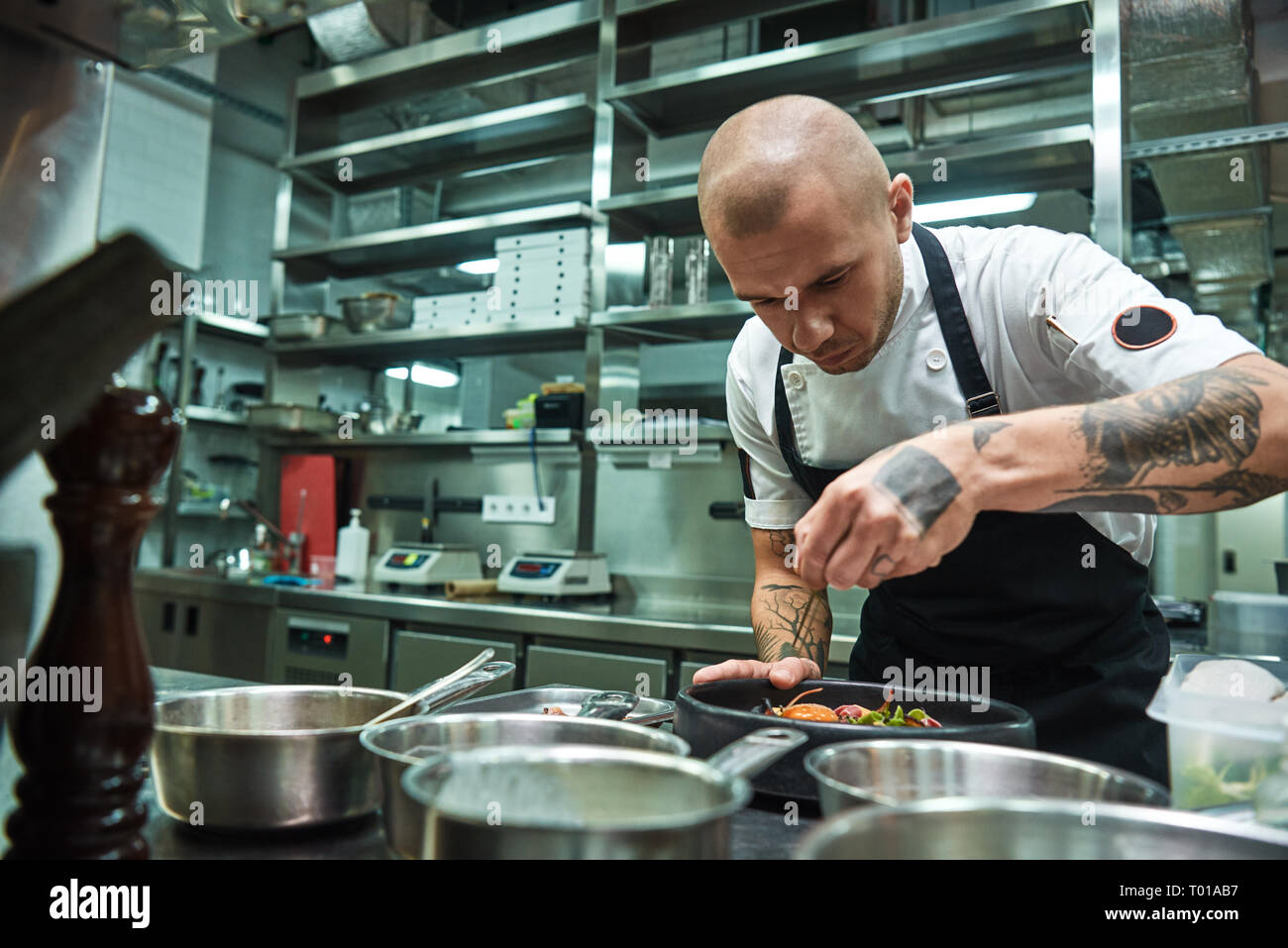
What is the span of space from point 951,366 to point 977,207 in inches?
68.9

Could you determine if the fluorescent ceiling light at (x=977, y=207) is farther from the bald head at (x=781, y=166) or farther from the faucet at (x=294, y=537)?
the faucet at (x=294, y=537)

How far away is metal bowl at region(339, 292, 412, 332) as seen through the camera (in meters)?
4.14

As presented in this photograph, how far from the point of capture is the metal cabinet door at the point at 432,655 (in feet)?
10.2

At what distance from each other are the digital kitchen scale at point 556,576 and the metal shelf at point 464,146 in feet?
6.00

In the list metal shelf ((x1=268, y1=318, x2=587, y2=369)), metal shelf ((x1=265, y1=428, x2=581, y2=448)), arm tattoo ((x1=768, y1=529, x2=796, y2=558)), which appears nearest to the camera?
arm tattoo ((x1=768, y1=529, x2=796, y2=558))

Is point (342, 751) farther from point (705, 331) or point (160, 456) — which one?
point (705, 331)

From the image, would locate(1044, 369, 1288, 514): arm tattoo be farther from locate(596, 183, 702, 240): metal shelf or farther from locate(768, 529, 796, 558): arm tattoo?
locate(596, 183, 702, 240): metal shelf

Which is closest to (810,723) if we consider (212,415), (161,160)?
(212,415)

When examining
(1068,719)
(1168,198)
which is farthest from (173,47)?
(1168,198)

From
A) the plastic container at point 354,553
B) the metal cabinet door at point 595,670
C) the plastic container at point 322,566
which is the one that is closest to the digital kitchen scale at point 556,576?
the metal cabinet door at point 595,670

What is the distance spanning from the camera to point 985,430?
0.97 m

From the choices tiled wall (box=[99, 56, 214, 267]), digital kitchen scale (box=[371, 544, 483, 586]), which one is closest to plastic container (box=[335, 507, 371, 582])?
digital kitchen scale (box=[371, 544, 483, 586])

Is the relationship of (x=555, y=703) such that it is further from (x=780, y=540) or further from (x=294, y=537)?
(x=294, y=537)

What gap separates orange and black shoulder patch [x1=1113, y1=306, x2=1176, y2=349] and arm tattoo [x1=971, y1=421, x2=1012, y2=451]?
293 mm
